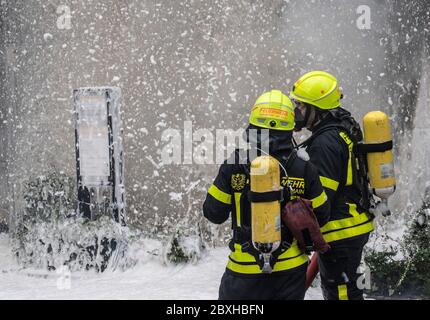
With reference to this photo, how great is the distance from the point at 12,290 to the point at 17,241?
0.82 metres

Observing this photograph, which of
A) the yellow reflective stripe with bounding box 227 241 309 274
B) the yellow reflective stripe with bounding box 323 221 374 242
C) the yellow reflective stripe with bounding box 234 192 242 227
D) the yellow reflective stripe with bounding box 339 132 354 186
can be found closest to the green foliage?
the yellow reflective stripe with bounding box 323 221 374 242

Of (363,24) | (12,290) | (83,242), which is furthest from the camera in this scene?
(363,24)

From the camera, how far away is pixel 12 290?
522 cm

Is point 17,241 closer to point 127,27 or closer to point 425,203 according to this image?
point 127,27

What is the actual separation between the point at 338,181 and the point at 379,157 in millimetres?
364

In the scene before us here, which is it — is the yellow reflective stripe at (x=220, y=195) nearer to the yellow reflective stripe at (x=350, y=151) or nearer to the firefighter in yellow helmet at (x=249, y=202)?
the firefighter in yellow helmet at (x=249, y=202)

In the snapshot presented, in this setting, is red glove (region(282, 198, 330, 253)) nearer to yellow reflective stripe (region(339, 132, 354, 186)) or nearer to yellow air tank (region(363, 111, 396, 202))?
yellow reflective stripe (region(339, 132, 354, 186))

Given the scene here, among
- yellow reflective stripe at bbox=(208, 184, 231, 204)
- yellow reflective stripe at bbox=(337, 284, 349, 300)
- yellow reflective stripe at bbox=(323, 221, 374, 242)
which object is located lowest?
yellow reflective stripe at bbox=(337, 284, 349, 300)

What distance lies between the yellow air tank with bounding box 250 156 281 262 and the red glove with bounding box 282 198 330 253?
9 centimetres

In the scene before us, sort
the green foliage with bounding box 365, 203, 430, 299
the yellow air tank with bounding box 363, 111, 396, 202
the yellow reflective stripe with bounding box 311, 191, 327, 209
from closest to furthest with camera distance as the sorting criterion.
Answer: the yellow reflective stripe with bounding box 311, 191, 327, 209 → the yellow air tank with bounding box 363, 111, 396, 202 → the green foliage with bounding box 365, 203, 430, 299

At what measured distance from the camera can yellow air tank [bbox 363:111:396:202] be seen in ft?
12.2

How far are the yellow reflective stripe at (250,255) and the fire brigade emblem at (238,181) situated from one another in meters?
0.32

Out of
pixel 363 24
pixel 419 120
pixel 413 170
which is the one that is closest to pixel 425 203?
pixel 413 170

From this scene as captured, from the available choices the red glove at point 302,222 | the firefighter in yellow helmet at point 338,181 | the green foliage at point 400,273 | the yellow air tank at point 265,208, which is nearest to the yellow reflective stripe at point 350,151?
the firefighter in yellow helmet at point 338,181
